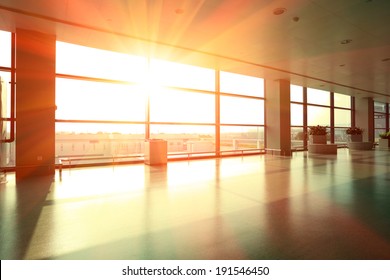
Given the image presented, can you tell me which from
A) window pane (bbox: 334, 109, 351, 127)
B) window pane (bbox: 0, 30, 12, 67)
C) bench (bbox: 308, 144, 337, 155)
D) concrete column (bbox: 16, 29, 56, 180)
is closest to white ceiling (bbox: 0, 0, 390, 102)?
window pane (bbox: 0, 30, 12, 67)

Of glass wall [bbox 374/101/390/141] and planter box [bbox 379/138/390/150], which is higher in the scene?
glass wall [bbox 374/101/390/141]

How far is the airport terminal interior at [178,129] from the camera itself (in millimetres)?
2379

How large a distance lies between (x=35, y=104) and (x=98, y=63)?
2.35 m

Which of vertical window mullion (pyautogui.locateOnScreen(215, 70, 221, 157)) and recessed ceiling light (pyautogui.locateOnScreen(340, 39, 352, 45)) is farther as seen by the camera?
vertical window mullion (pyautogui.locateOnScreen(215, 70, 221, 157))

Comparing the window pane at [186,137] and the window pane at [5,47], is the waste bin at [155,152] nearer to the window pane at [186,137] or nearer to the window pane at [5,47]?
the window pane at [186,137]

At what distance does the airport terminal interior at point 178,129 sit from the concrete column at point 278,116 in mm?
66

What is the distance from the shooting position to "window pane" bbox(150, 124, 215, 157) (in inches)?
338

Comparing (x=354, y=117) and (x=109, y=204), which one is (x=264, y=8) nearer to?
(x=109, y=204)

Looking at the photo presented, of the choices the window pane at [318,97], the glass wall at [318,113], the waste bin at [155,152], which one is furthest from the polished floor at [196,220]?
the window pane at [318,97]

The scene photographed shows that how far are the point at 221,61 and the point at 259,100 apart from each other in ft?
13.0

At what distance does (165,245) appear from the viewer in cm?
217

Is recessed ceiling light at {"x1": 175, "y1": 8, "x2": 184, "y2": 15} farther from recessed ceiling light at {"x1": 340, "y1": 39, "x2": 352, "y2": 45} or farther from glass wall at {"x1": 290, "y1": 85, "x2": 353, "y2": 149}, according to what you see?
glass wall at {"x1": 290, "y1": 85, "x2": 353, "y2": 149}

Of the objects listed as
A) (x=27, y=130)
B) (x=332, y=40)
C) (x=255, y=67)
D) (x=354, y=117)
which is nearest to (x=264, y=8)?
(x=332, y=40)

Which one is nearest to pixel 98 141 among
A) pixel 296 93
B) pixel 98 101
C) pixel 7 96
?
pixel 98 101
